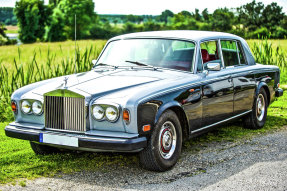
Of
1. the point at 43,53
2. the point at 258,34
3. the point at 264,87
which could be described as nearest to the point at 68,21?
the point at 43,53

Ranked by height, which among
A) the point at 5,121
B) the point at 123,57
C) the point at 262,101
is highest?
the point at 123,57

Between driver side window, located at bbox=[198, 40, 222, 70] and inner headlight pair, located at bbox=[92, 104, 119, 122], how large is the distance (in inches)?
76.3

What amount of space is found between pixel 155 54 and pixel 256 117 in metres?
2.46

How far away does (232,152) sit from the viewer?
5.61 metres

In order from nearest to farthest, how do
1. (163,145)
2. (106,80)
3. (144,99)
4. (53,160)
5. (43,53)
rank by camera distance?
(144,99) → (163,145) → (106,80) → (53,160) → (43,53)

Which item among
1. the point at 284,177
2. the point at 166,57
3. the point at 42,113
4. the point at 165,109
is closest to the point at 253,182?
the point at 284,177

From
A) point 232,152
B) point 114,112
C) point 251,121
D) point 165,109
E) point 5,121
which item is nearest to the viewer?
point 114,112

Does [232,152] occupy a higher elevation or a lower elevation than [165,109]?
lower

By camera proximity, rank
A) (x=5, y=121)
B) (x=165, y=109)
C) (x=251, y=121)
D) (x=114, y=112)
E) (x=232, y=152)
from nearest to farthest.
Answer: (x=114, y=112) < (x=165, y=109) < (x=232, y=152) < (x=251, y=121) < (x=5, y=121)

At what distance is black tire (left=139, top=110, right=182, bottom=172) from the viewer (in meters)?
4.51

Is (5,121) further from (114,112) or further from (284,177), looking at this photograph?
(284,177)

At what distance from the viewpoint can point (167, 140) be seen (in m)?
4.79

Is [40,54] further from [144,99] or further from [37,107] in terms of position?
[144,99]

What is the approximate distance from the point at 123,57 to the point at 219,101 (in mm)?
1592
